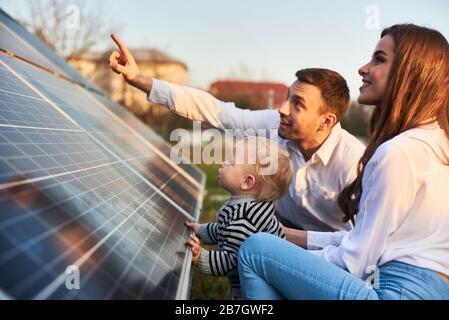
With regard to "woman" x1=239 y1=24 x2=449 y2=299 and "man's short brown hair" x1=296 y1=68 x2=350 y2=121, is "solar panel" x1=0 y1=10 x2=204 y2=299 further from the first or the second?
"man's short brown hair" x1=296 y1=68 x2=350 y2=121

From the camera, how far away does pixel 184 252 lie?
2.39m

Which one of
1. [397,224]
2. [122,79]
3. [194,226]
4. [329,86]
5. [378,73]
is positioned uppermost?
[378,73]

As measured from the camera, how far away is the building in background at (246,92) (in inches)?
818

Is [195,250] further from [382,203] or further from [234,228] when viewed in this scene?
[382,203]

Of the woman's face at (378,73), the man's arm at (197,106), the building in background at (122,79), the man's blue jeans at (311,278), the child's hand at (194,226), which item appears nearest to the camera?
the man's blue jeans at (311,278)

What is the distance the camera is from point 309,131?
11.3ft

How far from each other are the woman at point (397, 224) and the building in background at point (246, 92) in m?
17.7

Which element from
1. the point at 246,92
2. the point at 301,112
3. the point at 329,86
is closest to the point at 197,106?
the point at 301,112

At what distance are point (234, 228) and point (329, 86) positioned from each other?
1397 mm

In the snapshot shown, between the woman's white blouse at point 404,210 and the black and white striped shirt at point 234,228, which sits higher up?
the woman's white blouse at point 404,210

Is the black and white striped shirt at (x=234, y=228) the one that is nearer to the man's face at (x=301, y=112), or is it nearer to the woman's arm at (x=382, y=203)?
the woman's arm at (x=382, y=203)

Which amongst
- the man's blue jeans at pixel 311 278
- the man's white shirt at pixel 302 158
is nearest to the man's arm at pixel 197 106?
the man's white shirt at pixel 302 158
